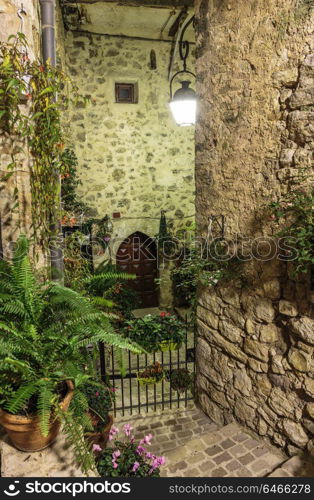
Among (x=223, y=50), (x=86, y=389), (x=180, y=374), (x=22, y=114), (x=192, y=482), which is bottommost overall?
(x=180, y=374)

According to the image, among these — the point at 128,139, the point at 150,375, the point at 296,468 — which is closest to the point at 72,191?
the point at 128,139

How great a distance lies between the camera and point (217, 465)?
271cm

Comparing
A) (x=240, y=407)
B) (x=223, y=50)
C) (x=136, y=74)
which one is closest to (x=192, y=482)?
(x=240, y=407)

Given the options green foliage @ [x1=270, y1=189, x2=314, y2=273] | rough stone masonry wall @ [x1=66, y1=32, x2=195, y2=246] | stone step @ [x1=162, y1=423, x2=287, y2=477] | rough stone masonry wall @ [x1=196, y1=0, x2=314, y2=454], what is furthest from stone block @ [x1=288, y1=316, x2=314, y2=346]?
rough stone masonry wall @ [x1=66, y1=32, x2=195, y2=246]

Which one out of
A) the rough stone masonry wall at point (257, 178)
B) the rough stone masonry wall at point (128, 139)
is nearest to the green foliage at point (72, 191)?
the rough stone masonry wall at point (128, 139)

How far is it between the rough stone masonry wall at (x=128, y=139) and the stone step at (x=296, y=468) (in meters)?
5.73

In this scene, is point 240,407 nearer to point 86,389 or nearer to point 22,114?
point 86,389

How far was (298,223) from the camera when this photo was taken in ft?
7.78

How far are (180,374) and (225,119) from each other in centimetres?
311

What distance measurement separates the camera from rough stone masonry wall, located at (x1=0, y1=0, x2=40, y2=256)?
7.93 feet

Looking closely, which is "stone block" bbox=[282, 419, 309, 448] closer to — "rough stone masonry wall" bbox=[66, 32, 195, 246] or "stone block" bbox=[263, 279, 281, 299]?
"stone block" bbox=[263, 279, 281, 299]

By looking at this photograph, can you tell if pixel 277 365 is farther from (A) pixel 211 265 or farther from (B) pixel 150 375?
(B) pixel 150 375

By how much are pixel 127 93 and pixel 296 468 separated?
701 centimetres

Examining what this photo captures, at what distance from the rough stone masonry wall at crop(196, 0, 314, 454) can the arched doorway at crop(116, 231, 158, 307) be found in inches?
178
